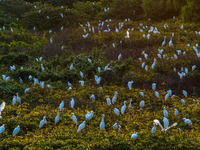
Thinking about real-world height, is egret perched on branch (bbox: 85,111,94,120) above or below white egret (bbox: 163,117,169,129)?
below

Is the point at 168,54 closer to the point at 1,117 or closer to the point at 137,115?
the point at 137,115

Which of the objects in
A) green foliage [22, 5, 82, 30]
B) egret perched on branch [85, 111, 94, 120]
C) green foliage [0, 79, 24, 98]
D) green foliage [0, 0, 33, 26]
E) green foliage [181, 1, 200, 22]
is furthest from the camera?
green foliage [0, 0, 33, 26]

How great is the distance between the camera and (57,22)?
49.4 feet

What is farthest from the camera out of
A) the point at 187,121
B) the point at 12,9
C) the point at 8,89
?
the point at 12,9

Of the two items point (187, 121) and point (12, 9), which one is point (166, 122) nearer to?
point (187, 121)

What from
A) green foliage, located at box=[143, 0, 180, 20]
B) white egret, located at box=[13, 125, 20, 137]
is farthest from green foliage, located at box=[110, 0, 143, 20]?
white egret, located at box=[13, 125, 20, 137]

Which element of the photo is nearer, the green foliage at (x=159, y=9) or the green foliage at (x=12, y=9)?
the green foliage at (x=159, y=9)

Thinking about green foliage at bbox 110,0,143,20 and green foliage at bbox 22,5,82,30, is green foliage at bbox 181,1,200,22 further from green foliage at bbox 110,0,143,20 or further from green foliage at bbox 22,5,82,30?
green foliage at bbox 22,5,82,30

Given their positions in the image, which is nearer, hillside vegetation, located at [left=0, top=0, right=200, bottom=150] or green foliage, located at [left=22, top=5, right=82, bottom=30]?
hillside vegetation, located at [left=0, top=0, right=200, bottom=150]

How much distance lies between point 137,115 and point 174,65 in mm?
3287

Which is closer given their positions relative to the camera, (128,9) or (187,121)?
(187,121)

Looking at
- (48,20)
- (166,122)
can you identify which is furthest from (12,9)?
(166,122)

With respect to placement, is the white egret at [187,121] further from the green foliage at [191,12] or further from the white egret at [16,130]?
the green foliage at [191,12]

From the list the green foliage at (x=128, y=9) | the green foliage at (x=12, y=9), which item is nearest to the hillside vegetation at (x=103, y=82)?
the green foliage at (x=12, y=9)
